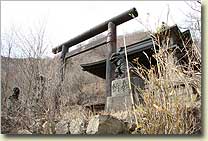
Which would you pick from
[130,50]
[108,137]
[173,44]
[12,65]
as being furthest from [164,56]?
[12,65]

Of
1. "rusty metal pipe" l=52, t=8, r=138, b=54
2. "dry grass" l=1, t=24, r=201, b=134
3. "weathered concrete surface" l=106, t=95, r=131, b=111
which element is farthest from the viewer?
"rusty metal pipe" l=52, t=8, r=138, b=54

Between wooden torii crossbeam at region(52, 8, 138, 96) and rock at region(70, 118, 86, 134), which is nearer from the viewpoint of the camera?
rock at region(70, 118, 86, 134)

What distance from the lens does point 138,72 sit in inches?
62.6

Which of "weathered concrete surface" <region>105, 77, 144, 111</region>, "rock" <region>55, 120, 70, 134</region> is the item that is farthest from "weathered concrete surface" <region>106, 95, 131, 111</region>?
"rock" <region>55, 120, 70, 134</region>

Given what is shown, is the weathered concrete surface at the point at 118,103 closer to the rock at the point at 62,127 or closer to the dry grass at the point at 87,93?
the dry grass at the point at 87,93

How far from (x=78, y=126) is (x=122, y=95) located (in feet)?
1.27

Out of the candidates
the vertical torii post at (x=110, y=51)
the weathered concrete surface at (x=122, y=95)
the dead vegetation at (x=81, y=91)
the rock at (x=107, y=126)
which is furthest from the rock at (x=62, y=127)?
the vertical torii post at (x=110, y=51)

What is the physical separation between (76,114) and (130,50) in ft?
1.49

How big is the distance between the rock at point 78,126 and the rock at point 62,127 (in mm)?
26

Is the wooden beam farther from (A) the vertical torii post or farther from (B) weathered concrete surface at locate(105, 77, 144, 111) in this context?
(B) weathered concrete surface at locate(105, 77, 144, 111)

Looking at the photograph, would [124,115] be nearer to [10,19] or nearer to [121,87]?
[121,87]

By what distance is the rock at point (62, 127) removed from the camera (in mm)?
1619

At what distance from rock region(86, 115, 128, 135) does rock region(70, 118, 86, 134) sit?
4cm

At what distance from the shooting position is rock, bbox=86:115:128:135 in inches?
59.8
